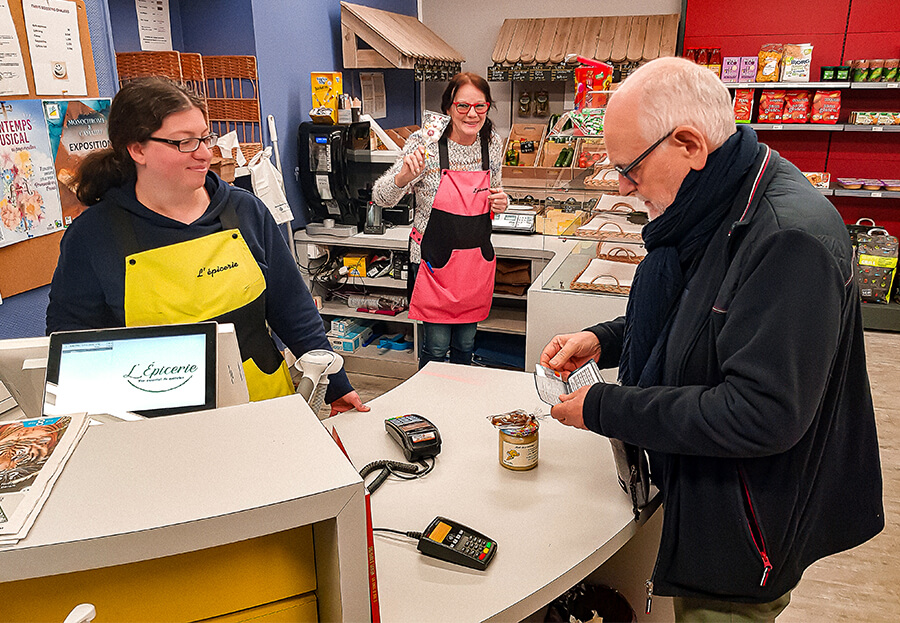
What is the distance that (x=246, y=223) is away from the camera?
1833mm

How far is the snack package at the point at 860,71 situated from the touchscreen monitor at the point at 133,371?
5268mm

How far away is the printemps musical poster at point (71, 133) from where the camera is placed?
2365 mm

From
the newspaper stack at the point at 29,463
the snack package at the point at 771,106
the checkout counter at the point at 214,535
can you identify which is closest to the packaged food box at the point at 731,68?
the snack package at the point at 771,106

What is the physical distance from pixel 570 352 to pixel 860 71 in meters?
4.62

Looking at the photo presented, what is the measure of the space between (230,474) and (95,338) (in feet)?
1.83

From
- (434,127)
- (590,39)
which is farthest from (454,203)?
(590,39)

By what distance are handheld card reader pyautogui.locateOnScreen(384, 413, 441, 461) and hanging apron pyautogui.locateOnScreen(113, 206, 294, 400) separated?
1.37 ft

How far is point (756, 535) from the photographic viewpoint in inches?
46.4

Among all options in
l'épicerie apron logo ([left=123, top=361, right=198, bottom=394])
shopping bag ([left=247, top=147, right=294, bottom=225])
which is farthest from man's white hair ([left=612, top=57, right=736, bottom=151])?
shopping bag ([left=247, top=147, right=294, bottom=225])

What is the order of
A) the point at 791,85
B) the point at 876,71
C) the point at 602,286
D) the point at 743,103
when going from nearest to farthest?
the point at 602,286, the point at 876,71, the point at 791,85, the point at 743,103

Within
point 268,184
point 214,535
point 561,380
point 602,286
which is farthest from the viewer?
point 268,184

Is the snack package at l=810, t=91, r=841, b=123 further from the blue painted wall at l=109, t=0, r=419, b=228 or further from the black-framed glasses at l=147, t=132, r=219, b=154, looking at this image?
the black-framed glasses at l=147, t=132, r=219, b=154

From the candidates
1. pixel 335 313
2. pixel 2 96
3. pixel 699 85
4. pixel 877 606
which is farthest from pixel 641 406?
pixel 335 313

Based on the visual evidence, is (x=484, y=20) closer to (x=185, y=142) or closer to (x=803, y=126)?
(x=803, y=126)
